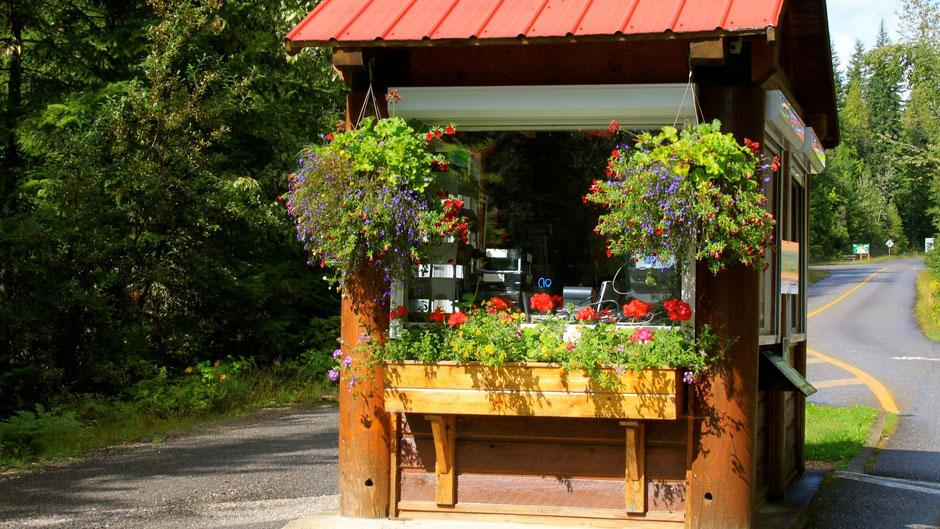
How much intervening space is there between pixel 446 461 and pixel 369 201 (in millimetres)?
1735

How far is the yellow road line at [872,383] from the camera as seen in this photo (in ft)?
53.2

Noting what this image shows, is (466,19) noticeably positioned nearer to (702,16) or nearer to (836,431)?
(702,16)

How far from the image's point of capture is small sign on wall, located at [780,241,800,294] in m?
7.41

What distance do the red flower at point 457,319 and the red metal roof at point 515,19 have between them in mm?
1639

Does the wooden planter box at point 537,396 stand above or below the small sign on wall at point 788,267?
below

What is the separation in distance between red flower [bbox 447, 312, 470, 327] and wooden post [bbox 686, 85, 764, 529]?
1373mm

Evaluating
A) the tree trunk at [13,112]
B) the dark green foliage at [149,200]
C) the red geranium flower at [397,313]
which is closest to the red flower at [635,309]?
the red geranium flower at [397,313]

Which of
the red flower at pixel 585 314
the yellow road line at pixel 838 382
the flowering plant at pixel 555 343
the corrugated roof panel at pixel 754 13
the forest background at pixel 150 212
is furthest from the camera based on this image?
the yellow road line at pixel 838 382

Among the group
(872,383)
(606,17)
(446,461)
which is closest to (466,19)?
(606,17)

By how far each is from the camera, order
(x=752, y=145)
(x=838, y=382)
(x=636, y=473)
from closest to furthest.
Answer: (x=752, y=145), (x=636, y=473), (x=838, y=382)

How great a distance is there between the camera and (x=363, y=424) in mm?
6203

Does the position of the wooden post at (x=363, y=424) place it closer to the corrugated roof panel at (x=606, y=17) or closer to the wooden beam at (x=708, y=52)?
the corrugated roof panel at (x=606, y=17)

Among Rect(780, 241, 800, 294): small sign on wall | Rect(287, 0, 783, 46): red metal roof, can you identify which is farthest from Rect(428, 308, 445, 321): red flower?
Rect(780, 241, 800, 294): small sign on wall

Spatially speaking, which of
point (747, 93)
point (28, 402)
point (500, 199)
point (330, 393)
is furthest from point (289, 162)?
point (747, 93)
